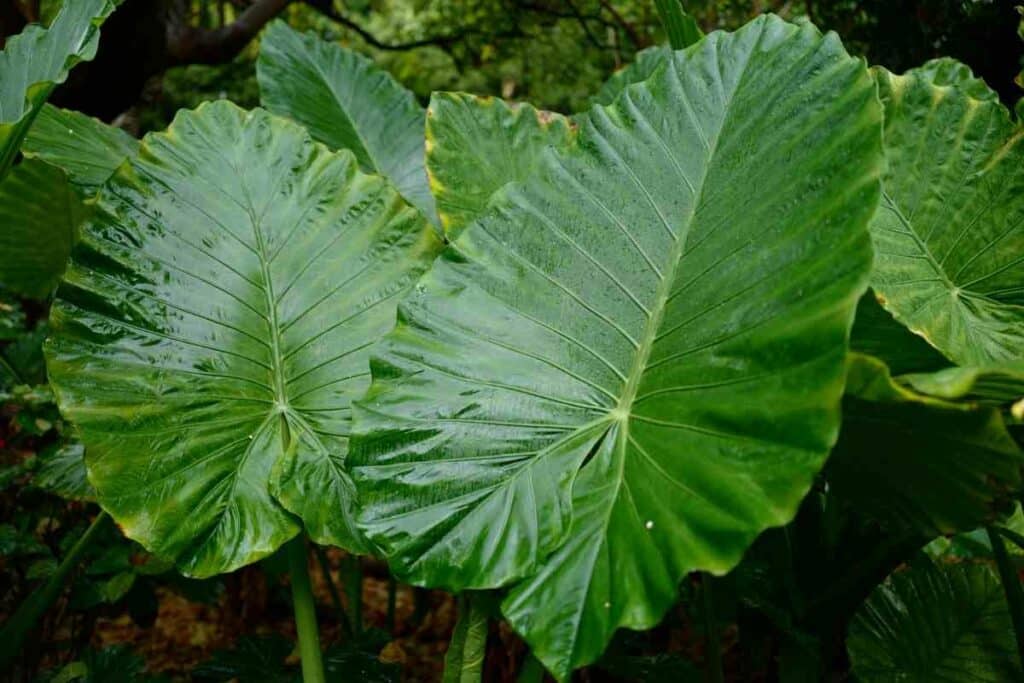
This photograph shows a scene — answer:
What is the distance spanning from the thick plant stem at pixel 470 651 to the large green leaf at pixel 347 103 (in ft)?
3.18

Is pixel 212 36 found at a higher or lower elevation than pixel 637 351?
higher

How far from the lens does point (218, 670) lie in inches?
45.7

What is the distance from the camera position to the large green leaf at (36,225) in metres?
1.22

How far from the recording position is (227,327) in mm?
1021

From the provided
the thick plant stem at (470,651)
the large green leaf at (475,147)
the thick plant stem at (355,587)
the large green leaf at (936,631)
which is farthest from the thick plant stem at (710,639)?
the thick plant stem at (355,587)

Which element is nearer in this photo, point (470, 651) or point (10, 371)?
point (470, 651)

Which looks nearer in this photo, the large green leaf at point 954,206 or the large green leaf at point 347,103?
the large green leaf at point 954,206

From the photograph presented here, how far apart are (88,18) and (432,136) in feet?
1.44

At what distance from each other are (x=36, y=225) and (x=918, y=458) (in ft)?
4.20

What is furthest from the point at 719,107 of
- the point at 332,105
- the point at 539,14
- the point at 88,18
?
the point at 539,14

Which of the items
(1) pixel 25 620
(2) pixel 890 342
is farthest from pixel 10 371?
(2) pixel 890 342

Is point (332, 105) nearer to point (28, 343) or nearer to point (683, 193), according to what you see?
point (28, 343)

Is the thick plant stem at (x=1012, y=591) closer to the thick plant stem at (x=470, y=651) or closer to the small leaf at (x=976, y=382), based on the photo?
the small leaf at (x=976, y=382)

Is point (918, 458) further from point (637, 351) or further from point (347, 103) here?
point (347, 103)
